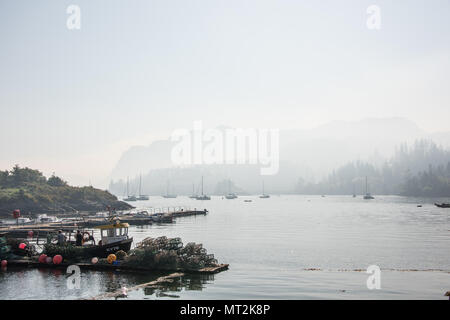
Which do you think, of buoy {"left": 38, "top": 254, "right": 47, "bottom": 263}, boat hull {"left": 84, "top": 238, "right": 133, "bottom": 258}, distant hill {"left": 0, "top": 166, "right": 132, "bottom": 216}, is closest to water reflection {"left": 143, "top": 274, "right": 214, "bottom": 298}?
boat hull {"left": 84, "top": 238, "right": 133, "bottom": 258}

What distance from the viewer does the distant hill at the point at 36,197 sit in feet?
521

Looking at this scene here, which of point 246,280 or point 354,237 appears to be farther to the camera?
point 354,237

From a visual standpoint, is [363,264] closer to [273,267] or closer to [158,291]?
[273,267]

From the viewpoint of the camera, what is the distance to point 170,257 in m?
38.6

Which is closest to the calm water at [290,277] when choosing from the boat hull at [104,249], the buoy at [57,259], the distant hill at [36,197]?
the buoy at [57,259]

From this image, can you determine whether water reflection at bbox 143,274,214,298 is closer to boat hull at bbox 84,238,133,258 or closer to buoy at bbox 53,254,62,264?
boat hull at bbox 84,238,133,258

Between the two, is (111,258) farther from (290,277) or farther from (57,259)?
(290,277)

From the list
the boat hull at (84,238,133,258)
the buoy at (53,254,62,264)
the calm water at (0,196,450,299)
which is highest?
the boat hull at (84,238,133,258)

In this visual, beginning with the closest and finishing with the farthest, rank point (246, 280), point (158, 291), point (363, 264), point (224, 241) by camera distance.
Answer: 1. point (158, 291)
2. point (246, 280)
3. point (363, 264)
4. point (224, 241)

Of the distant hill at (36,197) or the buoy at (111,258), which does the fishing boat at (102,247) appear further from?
the distant hill at (36,197)

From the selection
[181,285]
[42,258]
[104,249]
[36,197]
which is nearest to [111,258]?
[104,249]

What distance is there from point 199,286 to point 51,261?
1601 cm

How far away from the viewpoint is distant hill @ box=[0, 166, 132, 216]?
15875 cm
